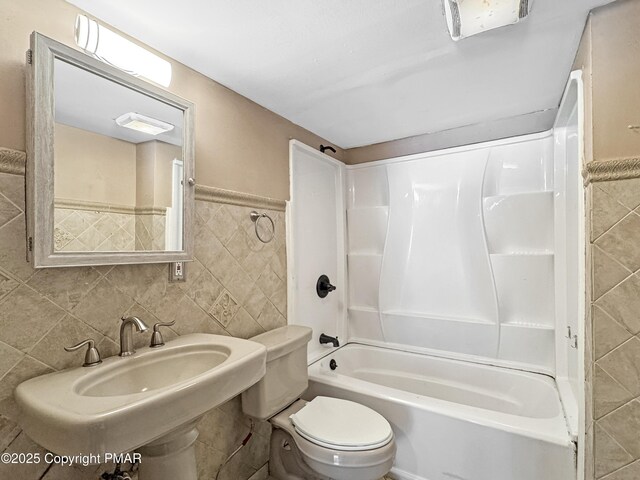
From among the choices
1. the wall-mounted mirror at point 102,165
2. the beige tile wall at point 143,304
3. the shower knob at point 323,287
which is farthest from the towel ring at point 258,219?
the shower knob at point 323,287

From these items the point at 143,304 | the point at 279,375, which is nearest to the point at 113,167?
the point at 143,304

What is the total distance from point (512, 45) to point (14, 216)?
6.37 ft

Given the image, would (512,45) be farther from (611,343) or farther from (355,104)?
(611,343)

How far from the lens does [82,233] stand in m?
1.09

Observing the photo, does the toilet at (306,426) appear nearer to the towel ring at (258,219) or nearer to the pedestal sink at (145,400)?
the pedestal sink at (145,400)

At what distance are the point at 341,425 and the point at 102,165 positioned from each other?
1.51 meters

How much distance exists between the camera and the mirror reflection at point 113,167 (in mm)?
1051

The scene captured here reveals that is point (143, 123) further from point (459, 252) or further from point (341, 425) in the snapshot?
point (459, 252)

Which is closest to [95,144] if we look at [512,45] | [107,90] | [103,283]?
[107,90]

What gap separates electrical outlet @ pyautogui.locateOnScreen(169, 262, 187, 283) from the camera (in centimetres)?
139

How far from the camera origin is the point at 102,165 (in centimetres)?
115

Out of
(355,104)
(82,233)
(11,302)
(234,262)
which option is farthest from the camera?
(355,104)

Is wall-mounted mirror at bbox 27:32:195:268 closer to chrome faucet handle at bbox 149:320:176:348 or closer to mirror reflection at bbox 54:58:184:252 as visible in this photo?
mirror reflection at bbox 54:58:184:252

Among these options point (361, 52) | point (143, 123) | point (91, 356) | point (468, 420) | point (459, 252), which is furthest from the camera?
point (459, 252)
